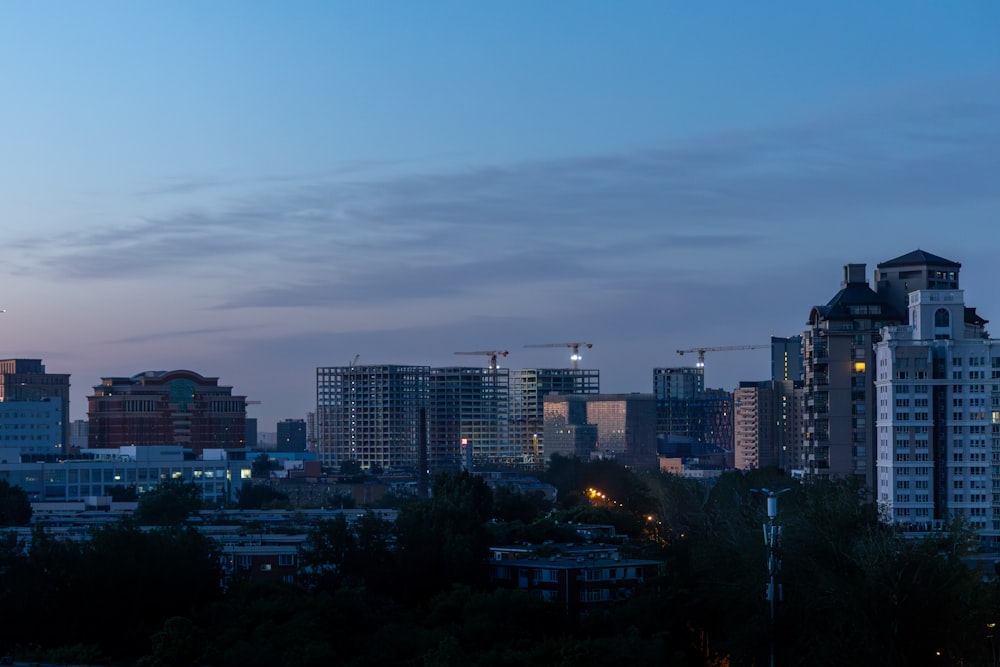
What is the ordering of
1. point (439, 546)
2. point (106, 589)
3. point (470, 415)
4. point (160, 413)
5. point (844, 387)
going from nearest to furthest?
point (106, 589)
point (439, 546)
point (844, 387)
point (160, 413)
point (470, 415)

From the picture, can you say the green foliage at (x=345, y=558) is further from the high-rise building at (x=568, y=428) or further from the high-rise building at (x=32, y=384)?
the high-rise building at (x=568, y=428)

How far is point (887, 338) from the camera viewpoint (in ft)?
139

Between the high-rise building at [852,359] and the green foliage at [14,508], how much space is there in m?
22.0

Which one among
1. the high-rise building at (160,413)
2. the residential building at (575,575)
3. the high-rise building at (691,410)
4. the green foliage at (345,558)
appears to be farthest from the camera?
the high-rise building at (691,410)

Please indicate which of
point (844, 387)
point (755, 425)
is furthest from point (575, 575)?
point (755, 425)

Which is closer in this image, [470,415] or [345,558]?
[345,558]

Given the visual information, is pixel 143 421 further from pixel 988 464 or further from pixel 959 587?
pixel 959 587

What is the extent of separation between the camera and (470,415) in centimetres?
11669

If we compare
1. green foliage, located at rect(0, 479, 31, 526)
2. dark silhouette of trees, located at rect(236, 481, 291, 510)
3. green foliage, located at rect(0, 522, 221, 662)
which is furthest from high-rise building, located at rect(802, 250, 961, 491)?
green foliage, located at rect(0, 479, 31, 526)

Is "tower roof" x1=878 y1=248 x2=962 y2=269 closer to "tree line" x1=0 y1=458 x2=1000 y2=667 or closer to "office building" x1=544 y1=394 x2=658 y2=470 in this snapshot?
"tree line" x1=0 y1=458 x2=1000 y2=667

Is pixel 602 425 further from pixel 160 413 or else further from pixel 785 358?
pixel 160 413

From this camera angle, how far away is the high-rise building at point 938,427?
4047 centimetres

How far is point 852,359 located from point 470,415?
73.5m

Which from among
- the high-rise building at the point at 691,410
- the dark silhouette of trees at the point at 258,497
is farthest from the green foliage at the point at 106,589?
the high-rise building at the point at 691,410
